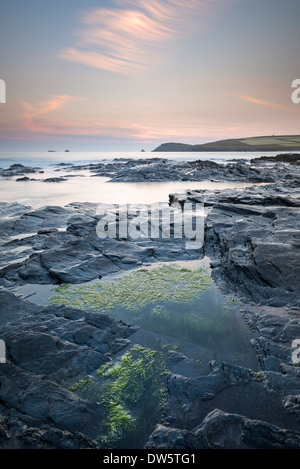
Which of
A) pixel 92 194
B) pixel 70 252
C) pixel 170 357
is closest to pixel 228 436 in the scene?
pixel 170 357

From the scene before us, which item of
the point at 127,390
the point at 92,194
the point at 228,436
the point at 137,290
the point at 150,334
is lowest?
the point at 127,390

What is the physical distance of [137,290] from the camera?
767 centimetres

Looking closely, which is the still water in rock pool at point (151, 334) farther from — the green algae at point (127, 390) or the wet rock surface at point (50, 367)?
the wet rock surface at point (50, 367)

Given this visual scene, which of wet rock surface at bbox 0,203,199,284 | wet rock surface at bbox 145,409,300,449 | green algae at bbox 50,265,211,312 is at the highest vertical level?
→ wet rock surface at bbox 0,203,199,284

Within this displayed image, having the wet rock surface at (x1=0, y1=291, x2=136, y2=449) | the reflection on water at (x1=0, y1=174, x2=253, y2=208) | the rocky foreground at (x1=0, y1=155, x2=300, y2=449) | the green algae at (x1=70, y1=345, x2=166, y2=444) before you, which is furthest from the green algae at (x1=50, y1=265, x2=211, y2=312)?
the reflection on water at (x1=0, y1=174, x2=253, y2=208)

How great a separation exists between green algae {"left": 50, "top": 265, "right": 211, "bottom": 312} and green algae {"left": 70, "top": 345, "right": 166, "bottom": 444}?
195 cm

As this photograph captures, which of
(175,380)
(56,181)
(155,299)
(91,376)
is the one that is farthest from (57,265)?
(56,181)

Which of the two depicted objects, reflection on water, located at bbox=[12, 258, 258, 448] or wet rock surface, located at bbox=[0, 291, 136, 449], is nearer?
wet rock surface, located at bbox=[0, 291, 136, 449]

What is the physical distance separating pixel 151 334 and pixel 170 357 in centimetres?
85

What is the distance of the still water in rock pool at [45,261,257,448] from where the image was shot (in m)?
3.95

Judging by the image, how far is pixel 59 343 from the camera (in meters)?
5.08

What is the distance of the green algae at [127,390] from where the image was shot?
12.3ft

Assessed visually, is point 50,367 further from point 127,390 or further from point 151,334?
point 151,334

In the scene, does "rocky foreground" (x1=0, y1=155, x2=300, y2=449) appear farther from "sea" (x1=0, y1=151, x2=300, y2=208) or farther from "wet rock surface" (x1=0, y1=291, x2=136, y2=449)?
"sea" (x1=0, y1=151, x2=300, y2=208)
